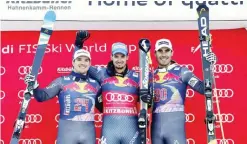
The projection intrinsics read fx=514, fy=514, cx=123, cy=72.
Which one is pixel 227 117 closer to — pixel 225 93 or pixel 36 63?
pixel 225 93

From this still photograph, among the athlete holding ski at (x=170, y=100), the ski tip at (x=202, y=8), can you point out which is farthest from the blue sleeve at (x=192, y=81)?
the ski tip at (x=202, y=8)

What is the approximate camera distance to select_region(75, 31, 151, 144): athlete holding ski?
5.18 metres

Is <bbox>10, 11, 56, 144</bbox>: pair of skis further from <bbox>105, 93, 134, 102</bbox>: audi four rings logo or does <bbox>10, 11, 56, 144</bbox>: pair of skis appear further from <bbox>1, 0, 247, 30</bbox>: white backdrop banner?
<bbox>105, 93, 134, 102</bbox>: audi four rings logo

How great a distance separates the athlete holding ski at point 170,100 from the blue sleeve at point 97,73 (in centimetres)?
57

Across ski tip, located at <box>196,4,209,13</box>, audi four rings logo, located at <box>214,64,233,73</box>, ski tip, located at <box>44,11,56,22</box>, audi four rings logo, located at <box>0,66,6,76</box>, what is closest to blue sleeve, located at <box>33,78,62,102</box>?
ski tip, located at <box>44,11,56,22</box>

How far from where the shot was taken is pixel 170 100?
5207 millimetres

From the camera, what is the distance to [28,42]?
245 inches

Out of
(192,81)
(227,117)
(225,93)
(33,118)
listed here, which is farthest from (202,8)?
(33,118)

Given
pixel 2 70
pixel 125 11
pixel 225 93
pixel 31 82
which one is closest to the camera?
pixel 31 82

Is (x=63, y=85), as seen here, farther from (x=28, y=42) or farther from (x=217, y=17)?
(x=217, y=17)

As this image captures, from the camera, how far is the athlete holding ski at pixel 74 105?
5.20 meters

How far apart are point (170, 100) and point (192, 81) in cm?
29

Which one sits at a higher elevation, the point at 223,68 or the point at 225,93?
the point at 223,68

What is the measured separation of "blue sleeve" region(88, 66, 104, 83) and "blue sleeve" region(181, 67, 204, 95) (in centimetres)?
85
